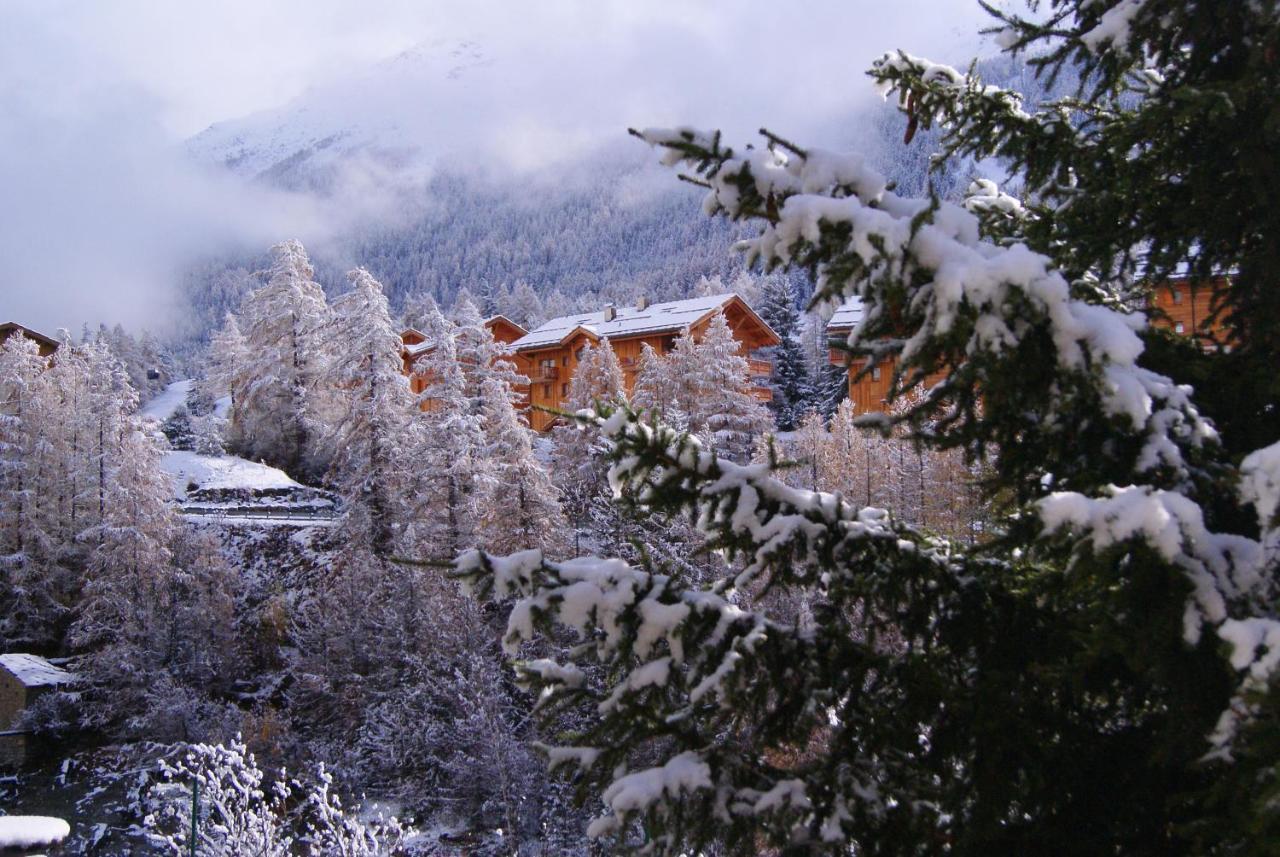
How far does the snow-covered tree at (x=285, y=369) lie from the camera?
45031 millimetres

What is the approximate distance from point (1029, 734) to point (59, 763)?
3130cm

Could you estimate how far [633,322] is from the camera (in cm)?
5684

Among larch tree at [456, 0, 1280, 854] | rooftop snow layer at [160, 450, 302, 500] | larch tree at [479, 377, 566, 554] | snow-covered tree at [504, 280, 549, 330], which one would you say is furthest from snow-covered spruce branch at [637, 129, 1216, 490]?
snow-covered tree at [504, 280, 549, 330]

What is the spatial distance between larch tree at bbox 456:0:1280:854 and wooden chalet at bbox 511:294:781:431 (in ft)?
147

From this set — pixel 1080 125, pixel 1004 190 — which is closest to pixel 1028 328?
pixel 1080 125

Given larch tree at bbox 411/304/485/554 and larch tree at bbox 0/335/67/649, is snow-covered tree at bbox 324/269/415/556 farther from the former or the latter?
larch tree at bbox 0/335/67/649

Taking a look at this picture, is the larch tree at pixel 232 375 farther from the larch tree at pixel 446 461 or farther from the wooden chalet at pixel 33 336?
the larch tree at pixel 446 461

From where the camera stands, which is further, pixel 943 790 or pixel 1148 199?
pixel 1148 199

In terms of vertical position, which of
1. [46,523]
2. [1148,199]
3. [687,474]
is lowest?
[46,523]

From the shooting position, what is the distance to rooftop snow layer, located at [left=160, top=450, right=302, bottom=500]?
137 ft

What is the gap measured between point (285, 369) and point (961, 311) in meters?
45.5

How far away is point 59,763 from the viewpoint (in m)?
Result: 27.4

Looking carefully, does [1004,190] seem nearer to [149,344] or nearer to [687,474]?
[687,474]

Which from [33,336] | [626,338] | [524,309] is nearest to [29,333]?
[33,336]
